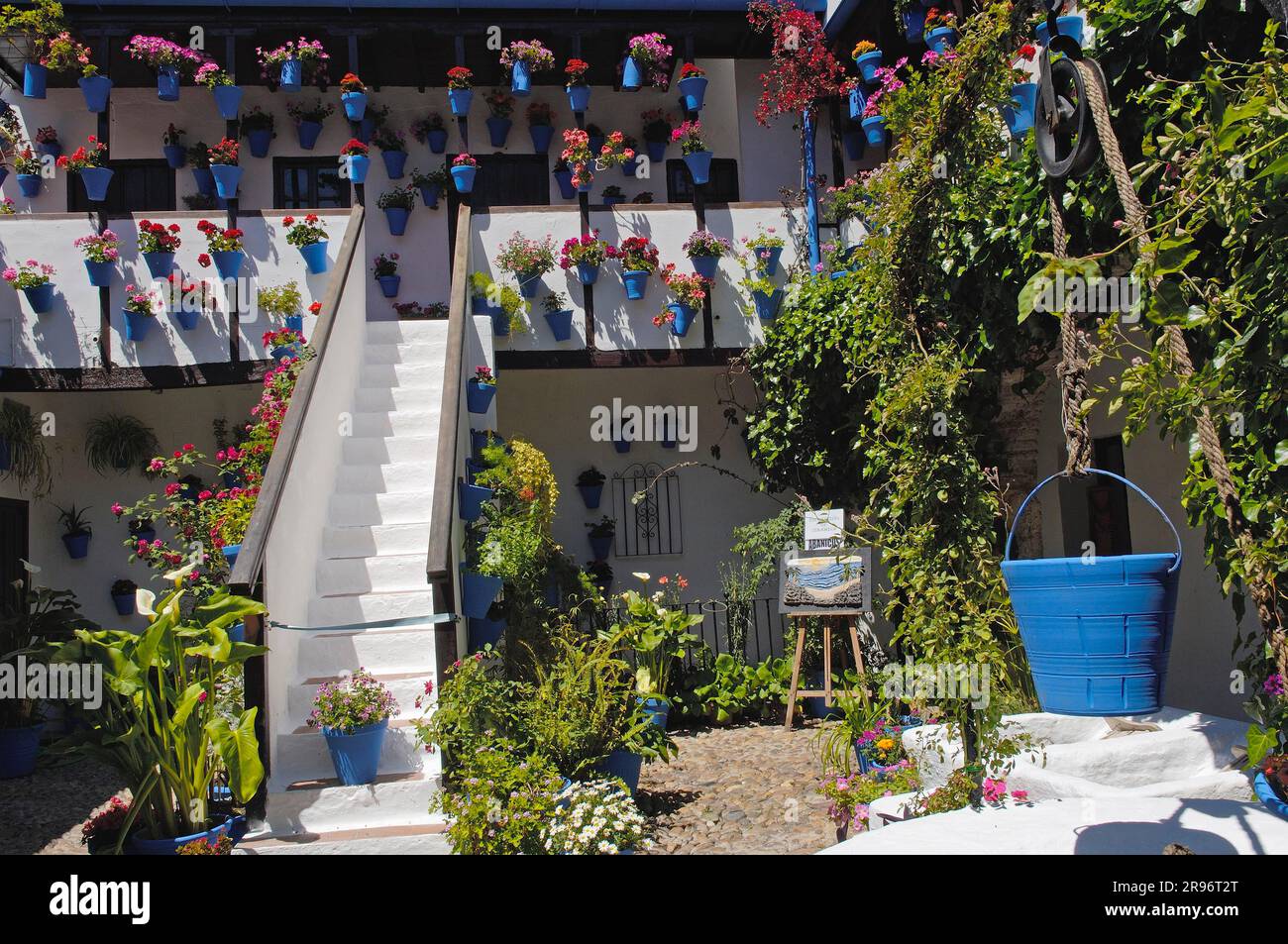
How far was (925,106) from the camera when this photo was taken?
4258 millimetres

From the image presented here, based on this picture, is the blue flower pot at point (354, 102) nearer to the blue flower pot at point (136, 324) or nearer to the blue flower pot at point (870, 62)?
the blue flower pot at point (136, 324)

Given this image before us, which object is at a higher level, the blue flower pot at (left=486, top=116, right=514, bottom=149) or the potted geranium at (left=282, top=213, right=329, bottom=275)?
the blue flower pot at (left=486, top=116, right=514, bottom=149)

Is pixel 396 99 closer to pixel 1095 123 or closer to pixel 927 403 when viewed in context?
pixel 927 403

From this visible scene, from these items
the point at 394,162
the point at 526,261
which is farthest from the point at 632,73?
the point at 394,162

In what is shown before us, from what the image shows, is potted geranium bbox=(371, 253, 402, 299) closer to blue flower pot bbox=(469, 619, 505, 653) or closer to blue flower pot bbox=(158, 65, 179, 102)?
blue flower pot bbox=(158, 65, 179, 102)

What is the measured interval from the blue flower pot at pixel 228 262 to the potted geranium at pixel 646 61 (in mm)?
4175

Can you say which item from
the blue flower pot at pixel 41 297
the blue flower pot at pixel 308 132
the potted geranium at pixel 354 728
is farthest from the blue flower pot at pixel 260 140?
the potted geranium at pixel 354 728

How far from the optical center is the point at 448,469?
236 inches

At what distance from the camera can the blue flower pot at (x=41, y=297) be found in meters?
8.63

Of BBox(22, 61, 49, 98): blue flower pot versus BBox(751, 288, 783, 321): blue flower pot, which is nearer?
BBox(751, 288, 783, 321): blue flower pot

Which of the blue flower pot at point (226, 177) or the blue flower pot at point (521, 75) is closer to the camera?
the blue flower pot at point (226, 177)

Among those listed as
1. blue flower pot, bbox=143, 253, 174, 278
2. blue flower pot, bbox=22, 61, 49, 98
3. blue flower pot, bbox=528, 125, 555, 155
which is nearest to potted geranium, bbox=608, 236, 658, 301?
blue flower pot, bbox=528, 125, 555, 155

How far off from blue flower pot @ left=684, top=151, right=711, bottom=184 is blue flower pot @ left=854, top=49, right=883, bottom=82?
168 centimetres

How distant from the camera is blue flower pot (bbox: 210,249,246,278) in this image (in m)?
8.87
